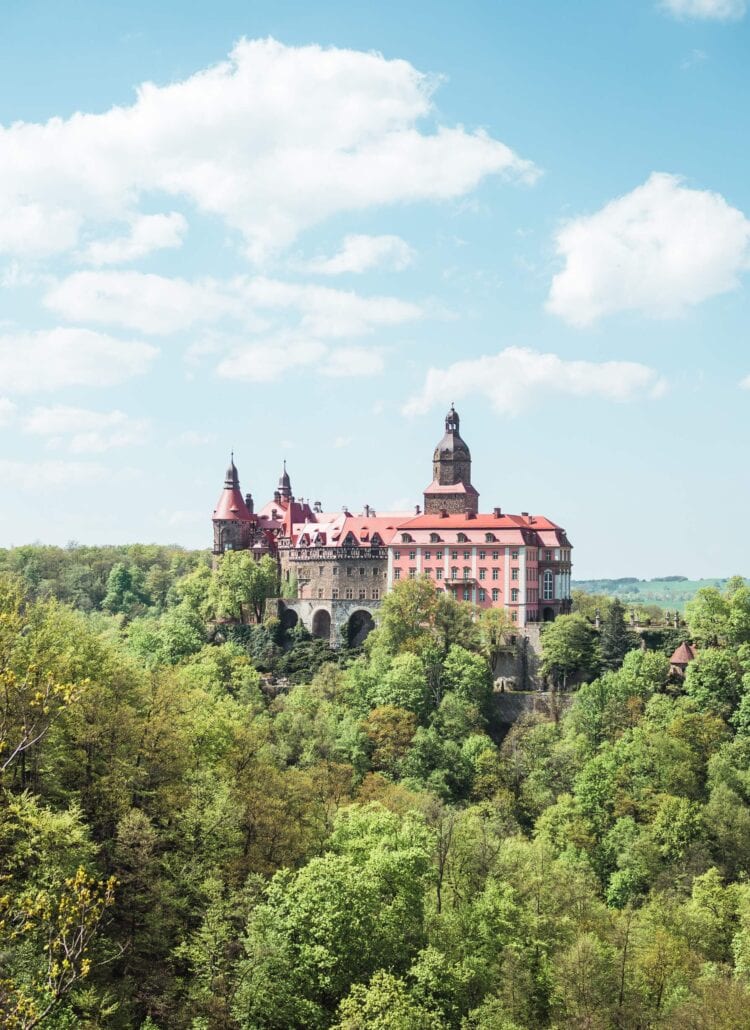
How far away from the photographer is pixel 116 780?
1254 inches

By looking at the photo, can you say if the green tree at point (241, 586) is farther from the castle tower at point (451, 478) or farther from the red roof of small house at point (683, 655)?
the red roof of small house at point (683, 655)

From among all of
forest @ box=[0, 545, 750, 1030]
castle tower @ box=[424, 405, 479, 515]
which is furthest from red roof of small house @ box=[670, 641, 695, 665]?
castle tower @ box=[424, 405, 479, 515]

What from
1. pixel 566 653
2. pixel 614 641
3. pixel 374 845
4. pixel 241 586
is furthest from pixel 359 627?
pixel 374 845

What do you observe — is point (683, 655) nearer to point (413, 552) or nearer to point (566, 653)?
point (566, 653)

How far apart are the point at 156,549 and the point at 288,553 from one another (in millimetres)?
55526

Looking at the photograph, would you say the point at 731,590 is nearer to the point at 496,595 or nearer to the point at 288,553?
the point at 496,595

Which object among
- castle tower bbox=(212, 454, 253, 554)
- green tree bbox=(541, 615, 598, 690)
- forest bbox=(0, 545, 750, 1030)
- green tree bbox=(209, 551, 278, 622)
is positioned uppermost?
castle tower bbox=(212, 454, 253, 554)

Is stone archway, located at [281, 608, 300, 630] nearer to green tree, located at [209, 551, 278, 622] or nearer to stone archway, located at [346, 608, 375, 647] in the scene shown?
green tree, located at [209, 551, 278, 622]

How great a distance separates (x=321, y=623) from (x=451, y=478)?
15.9 m

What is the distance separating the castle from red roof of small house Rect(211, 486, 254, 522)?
0.09 m

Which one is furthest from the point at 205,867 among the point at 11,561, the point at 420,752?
the point at 11,561

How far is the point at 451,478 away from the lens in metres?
87.8

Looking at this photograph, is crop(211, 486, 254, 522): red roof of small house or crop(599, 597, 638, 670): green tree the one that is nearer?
crop(599, 597, 638, 670): green tree

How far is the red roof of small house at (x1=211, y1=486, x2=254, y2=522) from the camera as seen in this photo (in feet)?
303
